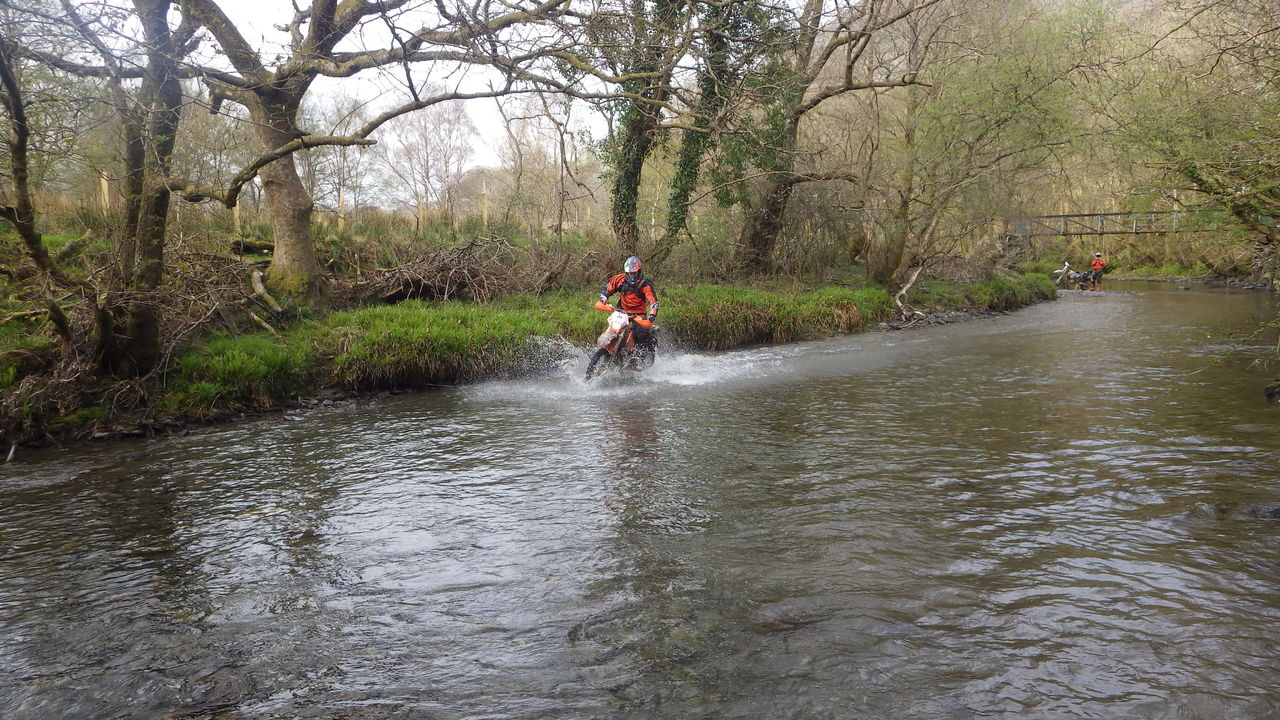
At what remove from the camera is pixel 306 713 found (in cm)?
371

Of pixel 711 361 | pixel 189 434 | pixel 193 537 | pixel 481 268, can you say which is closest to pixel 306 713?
pixel 193 537

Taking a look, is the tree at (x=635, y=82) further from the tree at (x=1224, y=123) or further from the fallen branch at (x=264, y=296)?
the fallen branch at (x=264, y=296)

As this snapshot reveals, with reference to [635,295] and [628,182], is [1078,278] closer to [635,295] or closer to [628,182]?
[628,182]

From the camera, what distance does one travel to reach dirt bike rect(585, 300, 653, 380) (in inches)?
524

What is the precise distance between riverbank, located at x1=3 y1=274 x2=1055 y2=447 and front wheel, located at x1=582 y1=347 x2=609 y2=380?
55.1 inches

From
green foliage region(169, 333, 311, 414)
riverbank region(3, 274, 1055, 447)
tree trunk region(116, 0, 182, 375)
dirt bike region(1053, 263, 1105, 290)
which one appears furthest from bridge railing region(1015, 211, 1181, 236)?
tree trunk region(116, 0, 182, 375)

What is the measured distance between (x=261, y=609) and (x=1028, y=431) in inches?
334

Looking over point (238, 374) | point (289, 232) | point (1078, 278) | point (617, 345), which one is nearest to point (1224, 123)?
point (617, 345)

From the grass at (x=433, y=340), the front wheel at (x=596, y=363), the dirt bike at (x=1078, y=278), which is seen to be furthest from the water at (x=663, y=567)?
the dirt bike at (x=1078, y=278)

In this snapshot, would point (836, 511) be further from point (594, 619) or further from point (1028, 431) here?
point (1028, 431)

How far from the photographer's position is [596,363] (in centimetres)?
1340

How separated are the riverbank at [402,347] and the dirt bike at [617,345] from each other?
1.48 meters

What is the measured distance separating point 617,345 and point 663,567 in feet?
27.1

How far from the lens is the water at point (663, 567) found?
388cm
